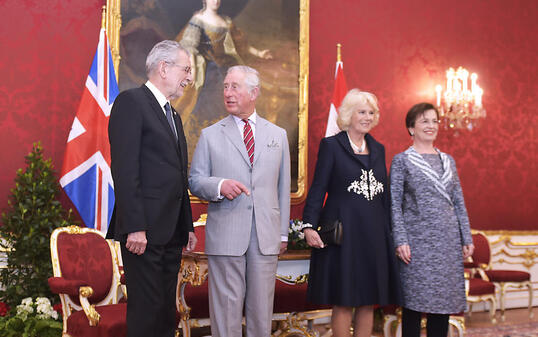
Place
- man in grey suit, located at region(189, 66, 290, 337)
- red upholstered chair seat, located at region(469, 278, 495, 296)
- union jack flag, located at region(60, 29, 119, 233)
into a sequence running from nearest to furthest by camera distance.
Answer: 1. man in grey suit, located at region(189, 66, 290, 337)
2. union jack flag, located at region(60, 29, 119, 233)
3. red upholstered chair seat, located at region(469, 278, 495, 296)

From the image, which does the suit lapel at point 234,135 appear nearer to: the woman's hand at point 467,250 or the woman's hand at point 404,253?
the woman's hand at point 404,253

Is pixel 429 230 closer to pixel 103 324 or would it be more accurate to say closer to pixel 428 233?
pixel 428 233

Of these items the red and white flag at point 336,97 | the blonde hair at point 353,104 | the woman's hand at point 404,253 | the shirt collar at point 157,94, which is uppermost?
the red and white flag at point 336,97

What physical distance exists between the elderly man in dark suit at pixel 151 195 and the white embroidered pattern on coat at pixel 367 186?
1.04 m

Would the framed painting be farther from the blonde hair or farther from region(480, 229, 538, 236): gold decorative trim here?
region(480, 229, 538, 236): gold decorative trim

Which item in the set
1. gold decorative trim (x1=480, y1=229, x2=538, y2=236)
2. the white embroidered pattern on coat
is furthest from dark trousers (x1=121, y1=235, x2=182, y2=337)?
gold decorative trim (x1=480, y1=229, x2=538, y2=236)

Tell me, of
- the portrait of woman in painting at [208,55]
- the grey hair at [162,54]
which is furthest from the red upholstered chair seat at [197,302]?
the portrait of woman in painting at [208,55]

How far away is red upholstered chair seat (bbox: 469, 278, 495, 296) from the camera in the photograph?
5.27m

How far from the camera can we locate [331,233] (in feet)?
9.34

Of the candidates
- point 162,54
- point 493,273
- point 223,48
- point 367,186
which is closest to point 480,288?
point 493,273

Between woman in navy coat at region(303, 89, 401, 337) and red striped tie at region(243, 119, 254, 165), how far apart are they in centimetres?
50

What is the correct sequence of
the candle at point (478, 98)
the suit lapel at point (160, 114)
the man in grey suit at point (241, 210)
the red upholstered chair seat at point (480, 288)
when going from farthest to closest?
the candle at point (478, 98), the red upholstered chair seat at point (480, 288), the man in grey suit at point (241, 210), the suit lapel at point (160, 114)

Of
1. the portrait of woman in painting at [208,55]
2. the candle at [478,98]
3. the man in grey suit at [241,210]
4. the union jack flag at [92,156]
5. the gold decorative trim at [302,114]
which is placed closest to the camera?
the man in grey suit at [241,210]

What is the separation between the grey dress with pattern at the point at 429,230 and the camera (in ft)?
9.80
